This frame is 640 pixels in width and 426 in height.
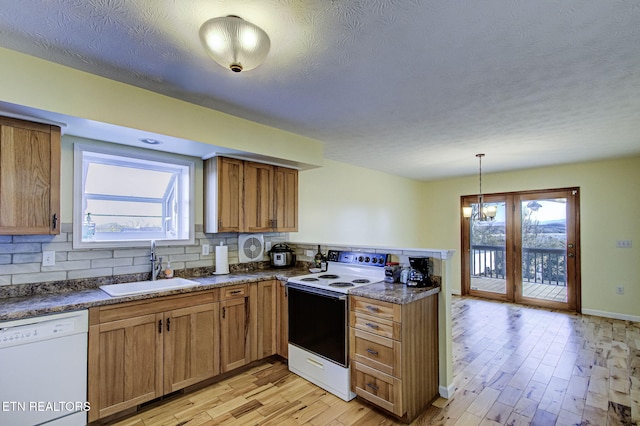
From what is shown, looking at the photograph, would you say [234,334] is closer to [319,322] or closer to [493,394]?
[319,322]

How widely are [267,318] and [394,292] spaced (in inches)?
55.2

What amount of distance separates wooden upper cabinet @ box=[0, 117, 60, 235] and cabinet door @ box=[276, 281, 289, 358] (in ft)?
6.13

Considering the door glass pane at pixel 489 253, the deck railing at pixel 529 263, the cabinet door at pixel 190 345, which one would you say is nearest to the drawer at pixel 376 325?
the cabinet door at pixel 190 345

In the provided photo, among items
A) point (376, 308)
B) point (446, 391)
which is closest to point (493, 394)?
point (446, 391)

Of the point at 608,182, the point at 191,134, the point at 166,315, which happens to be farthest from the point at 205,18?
the point at 608,182

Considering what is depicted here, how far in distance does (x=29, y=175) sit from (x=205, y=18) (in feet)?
5.37

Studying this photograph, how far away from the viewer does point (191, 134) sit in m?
2.58

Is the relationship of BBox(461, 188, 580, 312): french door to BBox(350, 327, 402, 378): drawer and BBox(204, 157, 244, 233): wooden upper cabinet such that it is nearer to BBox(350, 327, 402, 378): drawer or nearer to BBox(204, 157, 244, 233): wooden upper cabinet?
BBox(350, 327, 402, 378): drawer

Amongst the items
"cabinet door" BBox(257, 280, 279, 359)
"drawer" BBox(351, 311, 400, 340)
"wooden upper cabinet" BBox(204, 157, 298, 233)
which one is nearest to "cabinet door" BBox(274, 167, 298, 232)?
"wooden upper cabinet" BBox(204, 157, 298, 233)

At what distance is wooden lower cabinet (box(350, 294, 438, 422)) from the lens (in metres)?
2.19

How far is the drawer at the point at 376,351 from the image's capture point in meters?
2.20

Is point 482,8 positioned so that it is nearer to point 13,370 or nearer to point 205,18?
point 205,18

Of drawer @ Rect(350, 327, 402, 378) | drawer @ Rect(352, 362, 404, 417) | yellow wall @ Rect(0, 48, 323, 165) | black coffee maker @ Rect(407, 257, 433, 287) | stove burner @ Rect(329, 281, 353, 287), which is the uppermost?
yellow wall @ Rect(0, 48, 323, 165)

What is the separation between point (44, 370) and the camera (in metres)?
1.93
